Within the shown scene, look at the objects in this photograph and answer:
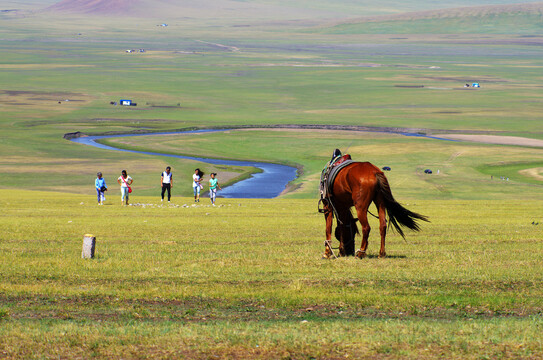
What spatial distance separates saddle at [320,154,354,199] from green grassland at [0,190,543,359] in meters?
1.72

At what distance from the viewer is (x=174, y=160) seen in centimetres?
8019

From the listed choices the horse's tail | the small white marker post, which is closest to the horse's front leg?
the horse's tail

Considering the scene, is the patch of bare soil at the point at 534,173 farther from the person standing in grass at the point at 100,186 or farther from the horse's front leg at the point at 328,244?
the horse's front leg at the point at 328,244

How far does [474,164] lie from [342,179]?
2457 inches

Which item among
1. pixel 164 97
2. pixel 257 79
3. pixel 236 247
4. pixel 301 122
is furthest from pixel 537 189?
pixel 257 79

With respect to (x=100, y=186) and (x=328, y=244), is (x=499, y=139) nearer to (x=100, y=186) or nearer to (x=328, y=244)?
(x=100, y=186)

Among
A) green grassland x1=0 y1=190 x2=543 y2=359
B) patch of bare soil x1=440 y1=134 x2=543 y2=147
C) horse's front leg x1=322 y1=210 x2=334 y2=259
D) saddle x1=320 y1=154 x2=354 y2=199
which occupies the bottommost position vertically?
green grassland x1=0 y1=190 x2=543 y2=359

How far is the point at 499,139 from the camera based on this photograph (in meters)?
98.0

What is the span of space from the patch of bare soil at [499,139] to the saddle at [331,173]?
78.7m

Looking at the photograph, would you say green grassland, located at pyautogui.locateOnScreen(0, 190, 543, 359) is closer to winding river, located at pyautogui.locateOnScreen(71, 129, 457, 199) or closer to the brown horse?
the brown horse

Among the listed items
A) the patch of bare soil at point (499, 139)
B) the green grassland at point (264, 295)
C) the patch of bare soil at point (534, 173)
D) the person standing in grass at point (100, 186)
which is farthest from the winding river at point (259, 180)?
the green grassland at point (264, 295)

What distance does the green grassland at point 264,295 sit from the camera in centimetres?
1113

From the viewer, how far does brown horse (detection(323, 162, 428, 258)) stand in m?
18.1

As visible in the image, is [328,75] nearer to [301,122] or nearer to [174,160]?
[301,122]
